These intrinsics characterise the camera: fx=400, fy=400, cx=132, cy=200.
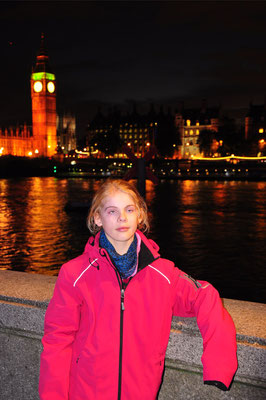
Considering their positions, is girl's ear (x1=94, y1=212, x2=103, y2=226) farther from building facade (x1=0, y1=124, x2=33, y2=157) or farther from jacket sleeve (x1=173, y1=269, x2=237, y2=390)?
building facade (x1=0, y1=124, x2=33, y2=157)

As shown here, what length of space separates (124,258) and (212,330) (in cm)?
60

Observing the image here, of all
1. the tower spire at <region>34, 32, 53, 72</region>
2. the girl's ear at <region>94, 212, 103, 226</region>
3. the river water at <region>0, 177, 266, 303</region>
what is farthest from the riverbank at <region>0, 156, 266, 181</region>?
the girl's ear at <region>94, 212, 103, 226</region>

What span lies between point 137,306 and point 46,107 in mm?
117190

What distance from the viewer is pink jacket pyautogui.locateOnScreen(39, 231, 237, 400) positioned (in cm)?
204

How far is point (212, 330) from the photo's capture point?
2051 mm

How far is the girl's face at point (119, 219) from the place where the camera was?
7.53ft

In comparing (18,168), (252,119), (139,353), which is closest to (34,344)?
(139,353)

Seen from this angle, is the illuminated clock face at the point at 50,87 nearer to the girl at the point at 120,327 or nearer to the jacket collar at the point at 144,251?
the jacket collar at the point at 144,251

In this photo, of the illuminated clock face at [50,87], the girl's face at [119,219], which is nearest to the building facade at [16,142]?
the illuminated clock face at [50,87]

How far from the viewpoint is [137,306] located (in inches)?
82.4

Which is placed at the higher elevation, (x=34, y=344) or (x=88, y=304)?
(x=88, y=304)

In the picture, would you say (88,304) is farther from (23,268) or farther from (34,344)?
(23,268)

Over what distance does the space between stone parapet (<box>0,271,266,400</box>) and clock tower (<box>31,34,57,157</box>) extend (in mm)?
110380

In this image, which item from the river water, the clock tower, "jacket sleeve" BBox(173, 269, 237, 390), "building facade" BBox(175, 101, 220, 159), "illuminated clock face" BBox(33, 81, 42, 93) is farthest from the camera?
"illuminated clock face" BBox(33, 81, 42, 93)
